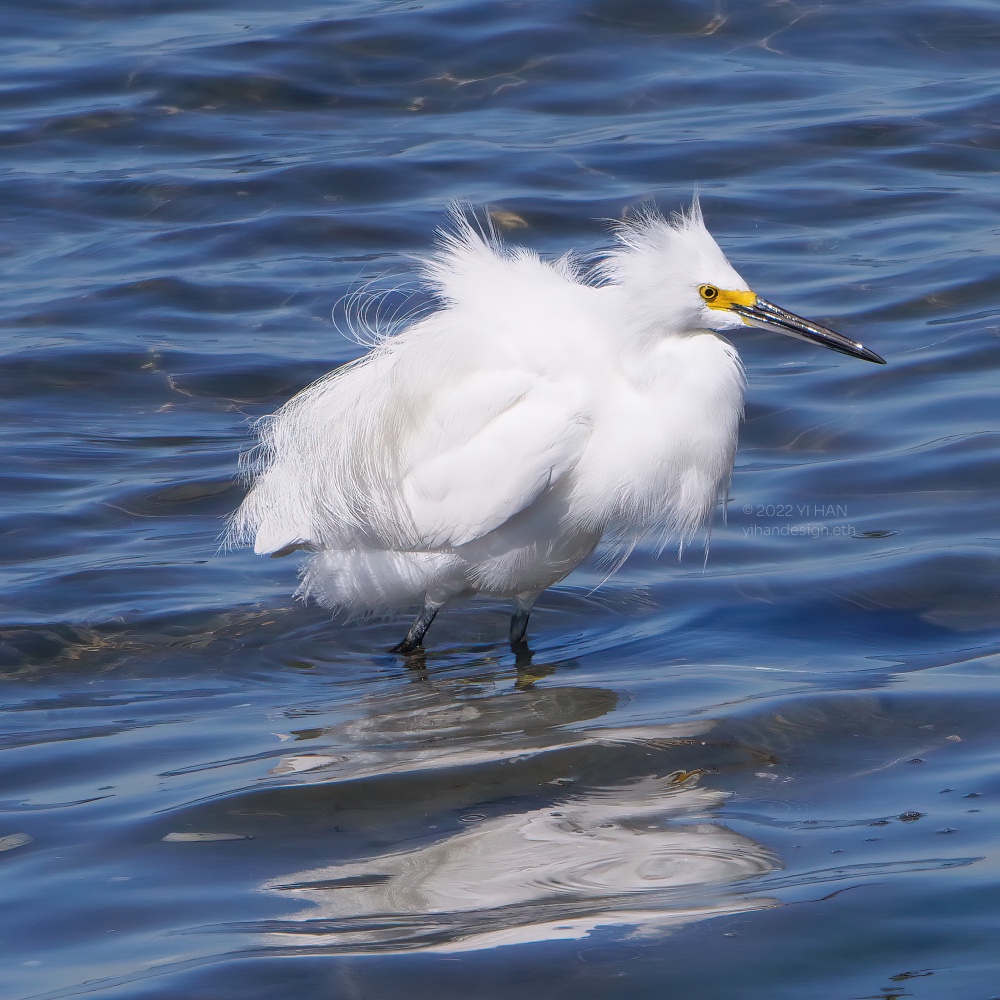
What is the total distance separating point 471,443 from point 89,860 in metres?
1.85

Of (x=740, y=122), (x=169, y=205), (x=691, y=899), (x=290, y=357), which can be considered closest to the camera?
(x=691, y=899)

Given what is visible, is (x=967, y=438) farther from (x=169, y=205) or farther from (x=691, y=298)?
(x=169, y=205)

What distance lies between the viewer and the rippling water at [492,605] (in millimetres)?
3045

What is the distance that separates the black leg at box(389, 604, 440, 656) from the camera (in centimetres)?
530

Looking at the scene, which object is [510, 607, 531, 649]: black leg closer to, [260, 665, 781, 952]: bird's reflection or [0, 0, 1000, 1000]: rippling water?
[0, 0, 1000, 1000]: rippling water

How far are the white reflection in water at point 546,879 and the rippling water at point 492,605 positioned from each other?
0.5 inches

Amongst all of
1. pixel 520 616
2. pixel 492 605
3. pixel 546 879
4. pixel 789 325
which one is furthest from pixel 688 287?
pixel 546 879

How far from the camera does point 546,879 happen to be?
3248mm

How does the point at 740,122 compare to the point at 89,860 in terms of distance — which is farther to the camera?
the point at 740,122

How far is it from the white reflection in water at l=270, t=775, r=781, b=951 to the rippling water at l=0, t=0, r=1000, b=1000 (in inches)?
0.5

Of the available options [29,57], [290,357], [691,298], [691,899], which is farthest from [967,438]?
[29,57]

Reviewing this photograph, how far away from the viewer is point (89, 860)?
3.42 metres

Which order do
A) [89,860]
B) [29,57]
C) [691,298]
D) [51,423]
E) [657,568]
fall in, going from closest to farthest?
[89,860] → [691,298] → [657,568] → [51,423] → [29,57]

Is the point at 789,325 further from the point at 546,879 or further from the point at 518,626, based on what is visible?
the point at 546,879
